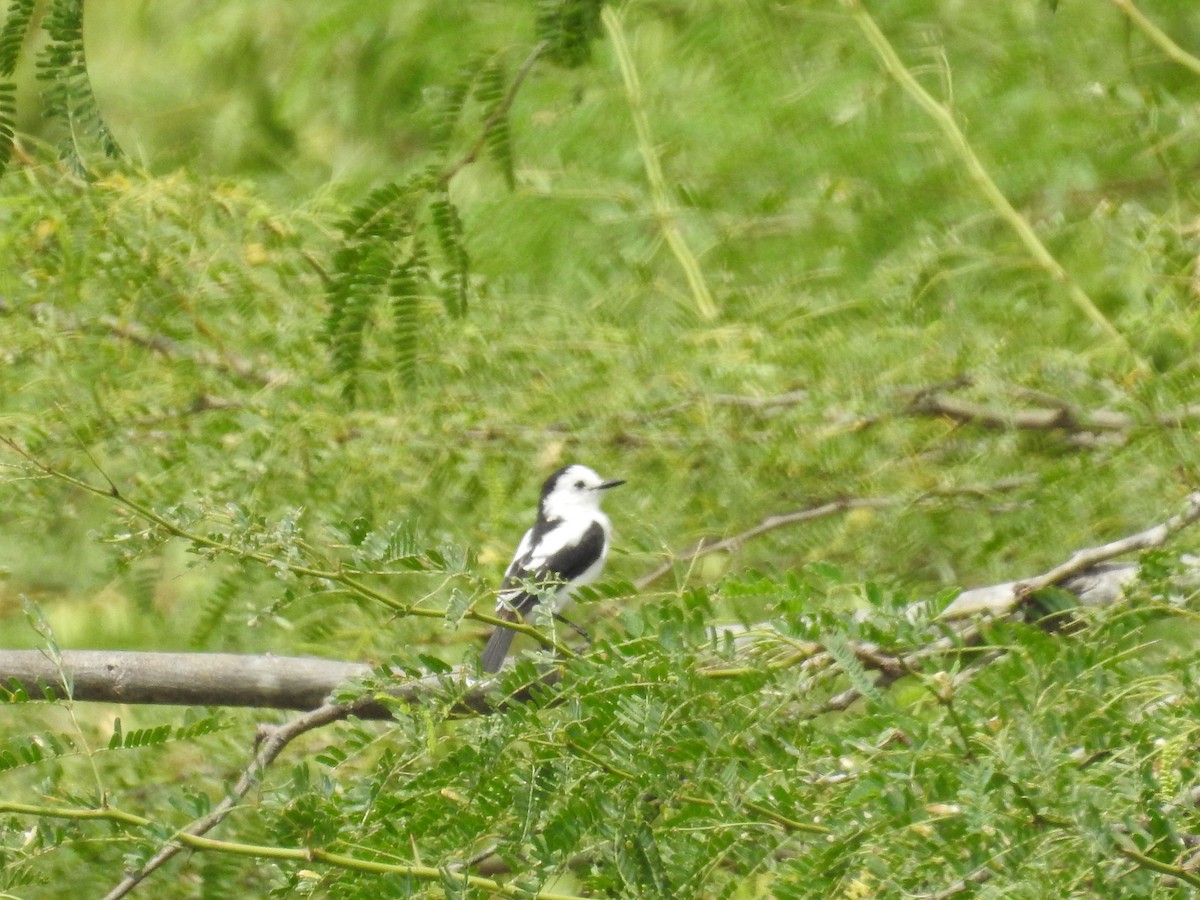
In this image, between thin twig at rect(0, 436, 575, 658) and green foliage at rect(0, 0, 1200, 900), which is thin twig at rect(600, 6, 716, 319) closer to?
green foliage at rect(0, 0, 1200, 900)

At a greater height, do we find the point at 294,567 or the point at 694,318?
the point at 294,567

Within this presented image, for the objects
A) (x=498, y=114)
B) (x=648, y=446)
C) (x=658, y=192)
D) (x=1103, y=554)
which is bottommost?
(x=648, y=446)

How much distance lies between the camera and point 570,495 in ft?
15.4

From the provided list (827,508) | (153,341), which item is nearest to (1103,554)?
(827,508)

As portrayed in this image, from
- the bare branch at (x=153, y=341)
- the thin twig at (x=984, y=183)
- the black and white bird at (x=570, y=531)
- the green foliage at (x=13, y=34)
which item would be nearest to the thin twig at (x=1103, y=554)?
the thin twig at (x=984, y=183)

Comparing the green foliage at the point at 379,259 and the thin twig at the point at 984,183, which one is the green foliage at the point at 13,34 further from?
the thin twig at the point at 984,183

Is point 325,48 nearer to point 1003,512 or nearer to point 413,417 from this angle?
point 413,417

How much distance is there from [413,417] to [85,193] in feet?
2.94

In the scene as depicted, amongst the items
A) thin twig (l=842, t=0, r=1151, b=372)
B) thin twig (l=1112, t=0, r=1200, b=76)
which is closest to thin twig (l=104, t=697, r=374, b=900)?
thin twig (l=842, t=0, r=1151, b=372)

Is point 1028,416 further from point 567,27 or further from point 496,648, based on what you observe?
point 567,27

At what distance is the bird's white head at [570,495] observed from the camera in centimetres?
464

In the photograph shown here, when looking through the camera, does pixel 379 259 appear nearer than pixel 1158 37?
Yes

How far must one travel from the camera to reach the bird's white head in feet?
15.2

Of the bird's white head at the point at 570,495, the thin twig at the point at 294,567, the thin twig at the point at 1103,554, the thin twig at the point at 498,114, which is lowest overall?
the bird's white head at the point at 570,495
